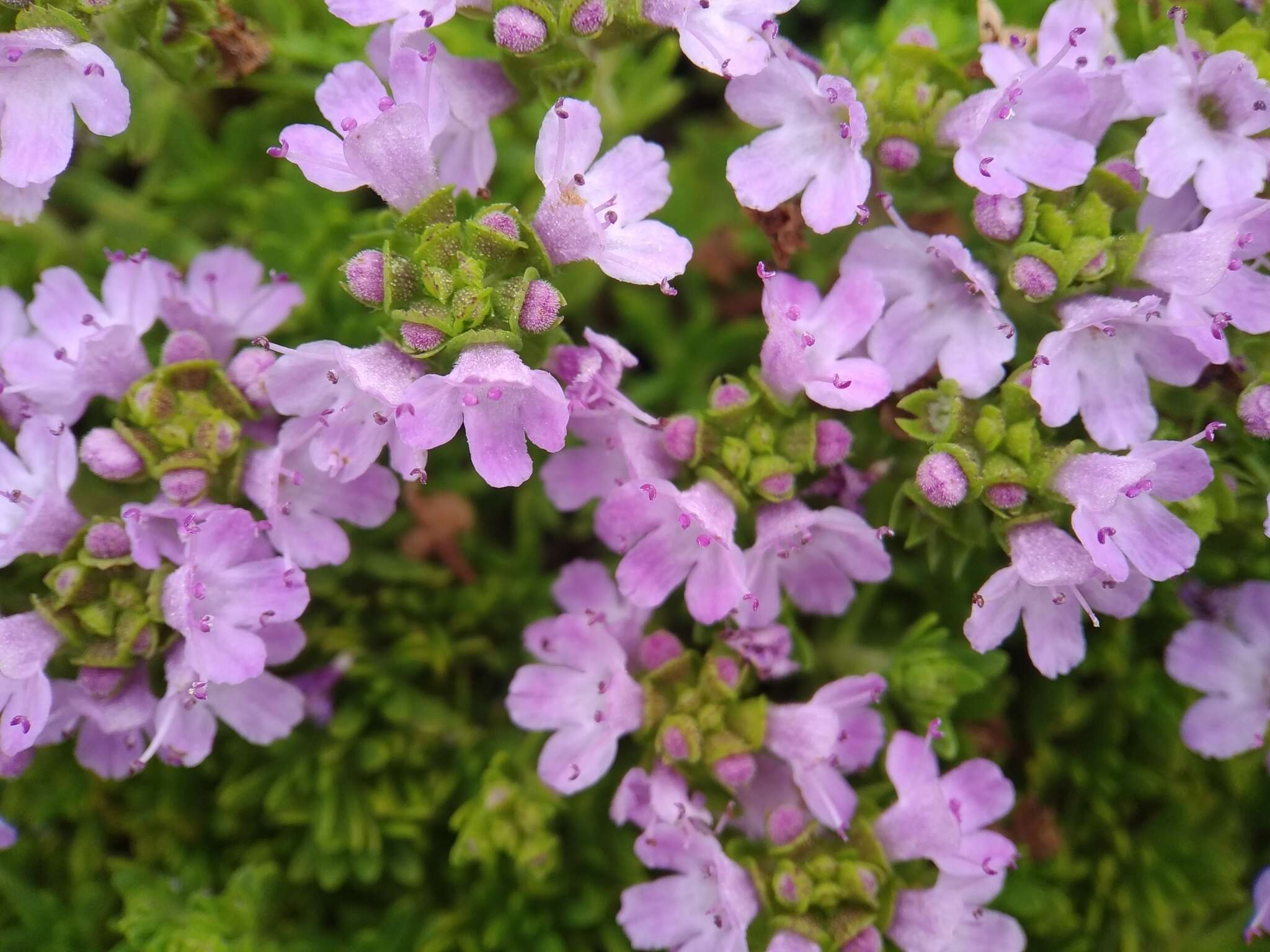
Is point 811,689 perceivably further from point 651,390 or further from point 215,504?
point 215,504

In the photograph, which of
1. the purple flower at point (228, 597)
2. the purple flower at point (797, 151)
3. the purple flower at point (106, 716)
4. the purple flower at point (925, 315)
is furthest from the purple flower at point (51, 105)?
the purple flower at point (925, 315)

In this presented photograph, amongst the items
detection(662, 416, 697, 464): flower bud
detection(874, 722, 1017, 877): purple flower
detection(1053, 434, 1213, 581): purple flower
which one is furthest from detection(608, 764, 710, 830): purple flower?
detection(1053, 434, 1213, 581): purple flower

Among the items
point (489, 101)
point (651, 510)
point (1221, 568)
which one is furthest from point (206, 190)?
point (1221, 568)

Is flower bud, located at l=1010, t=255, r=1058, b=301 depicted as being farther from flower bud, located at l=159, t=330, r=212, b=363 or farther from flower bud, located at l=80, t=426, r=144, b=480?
flower bud, located at l=80, t=426, r=144, b=480

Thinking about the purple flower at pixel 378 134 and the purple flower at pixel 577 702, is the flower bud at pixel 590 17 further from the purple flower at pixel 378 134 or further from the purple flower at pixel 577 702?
the purple flower at pixel 577 702

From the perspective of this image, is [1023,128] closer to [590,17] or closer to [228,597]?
[590,17]
